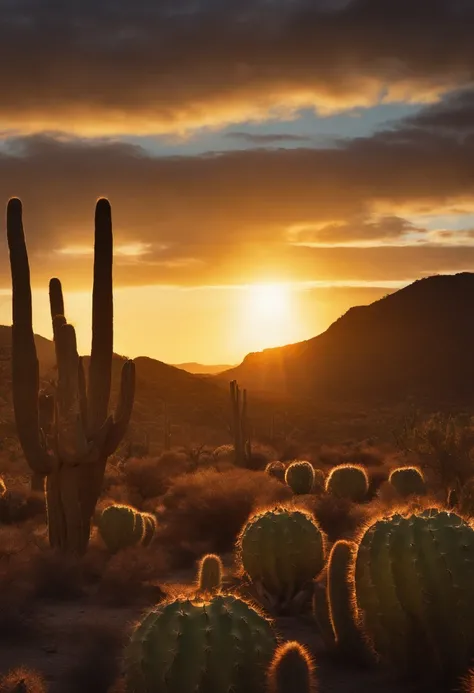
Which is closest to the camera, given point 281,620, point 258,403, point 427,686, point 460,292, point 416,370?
point 427,686

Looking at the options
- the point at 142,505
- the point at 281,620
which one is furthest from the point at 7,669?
the point at 142,505

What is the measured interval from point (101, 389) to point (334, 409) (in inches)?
3028

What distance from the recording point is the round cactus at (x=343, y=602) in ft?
26.7

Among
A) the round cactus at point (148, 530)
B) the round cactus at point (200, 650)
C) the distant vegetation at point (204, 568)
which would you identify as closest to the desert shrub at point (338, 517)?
the distant vegetation at point (204, 568)

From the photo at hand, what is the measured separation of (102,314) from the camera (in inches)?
642

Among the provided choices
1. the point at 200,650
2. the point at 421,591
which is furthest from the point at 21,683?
the point at 421,591

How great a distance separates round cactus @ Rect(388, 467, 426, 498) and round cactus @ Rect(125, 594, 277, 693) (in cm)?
1400

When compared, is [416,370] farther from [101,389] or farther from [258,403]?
[101,389]

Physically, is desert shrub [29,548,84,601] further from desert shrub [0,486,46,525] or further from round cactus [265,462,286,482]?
round cactus [265,462,286,482]

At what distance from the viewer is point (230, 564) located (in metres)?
14.7

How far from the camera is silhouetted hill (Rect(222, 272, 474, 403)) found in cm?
10319

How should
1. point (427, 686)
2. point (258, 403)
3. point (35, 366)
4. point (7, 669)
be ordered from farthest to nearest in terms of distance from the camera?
1. point (258, 403)
2. point (35, 366)
3. point (7, 669)
4. point (427, 686)

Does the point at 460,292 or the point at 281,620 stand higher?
the point at 460,292

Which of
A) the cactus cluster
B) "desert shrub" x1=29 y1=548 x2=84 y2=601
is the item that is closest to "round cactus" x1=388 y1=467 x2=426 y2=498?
the cactus cluster
